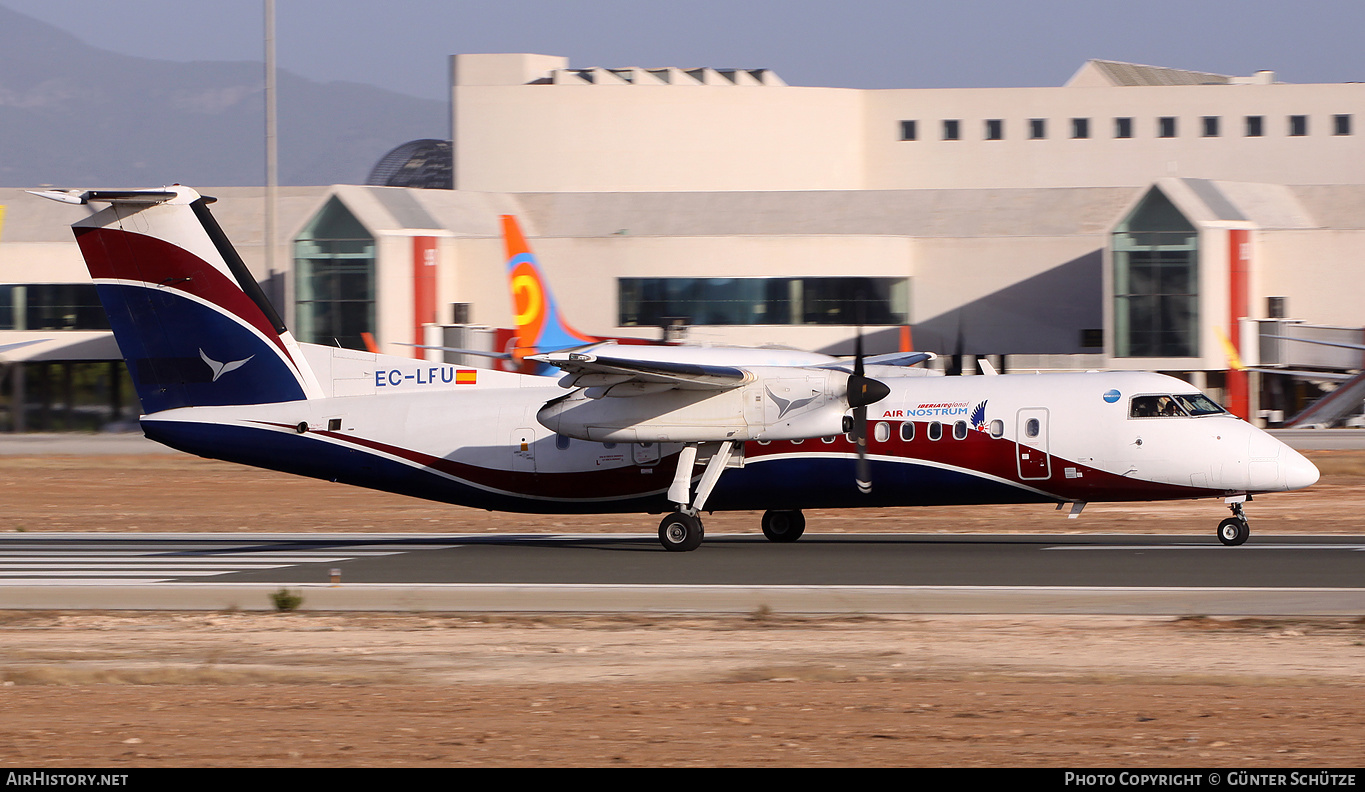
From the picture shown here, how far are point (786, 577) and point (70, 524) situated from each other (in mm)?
17077

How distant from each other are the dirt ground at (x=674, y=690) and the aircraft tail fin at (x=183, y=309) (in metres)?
6.45

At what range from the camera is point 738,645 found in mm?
13773

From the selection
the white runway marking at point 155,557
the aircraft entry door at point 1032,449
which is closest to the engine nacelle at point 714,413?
the aircraft entry door at point 1032,449

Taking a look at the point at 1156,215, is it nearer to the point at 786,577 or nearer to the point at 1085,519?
the point at 1085,519

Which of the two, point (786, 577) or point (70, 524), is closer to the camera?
point (786, 577)

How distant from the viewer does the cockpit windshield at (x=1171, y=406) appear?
20.9 metres

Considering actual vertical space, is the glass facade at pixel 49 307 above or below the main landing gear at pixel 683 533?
above

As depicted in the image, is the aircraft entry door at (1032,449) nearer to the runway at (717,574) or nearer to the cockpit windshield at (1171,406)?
the runway at (717,574)

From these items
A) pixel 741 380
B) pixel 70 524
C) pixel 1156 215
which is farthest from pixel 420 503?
pixel 1156 215

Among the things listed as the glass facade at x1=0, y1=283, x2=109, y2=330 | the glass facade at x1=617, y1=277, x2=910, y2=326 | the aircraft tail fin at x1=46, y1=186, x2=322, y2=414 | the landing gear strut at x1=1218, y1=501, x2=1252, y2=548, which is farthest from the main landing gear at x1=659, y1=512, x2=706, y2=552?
the glass facade at x1=0, y1=283, x2=109, y2=330

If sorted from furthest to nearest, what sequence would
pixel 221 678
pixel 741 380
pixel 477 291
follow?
1. pixel 477 291
2. pixel 741 380
3. pixel 221 678

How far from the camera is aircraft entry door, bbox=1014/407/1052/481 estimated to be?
21.0m

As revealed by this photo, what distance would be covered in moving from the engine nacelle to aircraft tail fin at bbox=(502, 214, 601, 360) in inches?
732

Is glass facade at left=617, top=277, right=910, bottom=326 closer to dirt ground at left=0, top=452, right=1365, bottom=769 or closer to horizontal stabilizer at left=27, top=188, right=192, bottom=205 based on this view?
horizontal stabilizer at left=27, top=188, right=192, bottom=205
